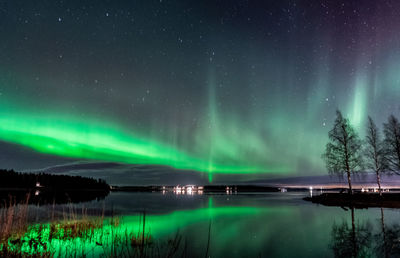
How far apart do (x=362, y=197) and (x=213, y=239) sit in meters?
33.0

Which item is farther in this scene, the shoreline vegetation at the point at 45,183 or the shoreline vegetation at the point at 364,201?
the shoreline vegetation at the point at 45,183

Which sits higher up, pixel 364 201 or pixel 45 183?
pixel 364 201

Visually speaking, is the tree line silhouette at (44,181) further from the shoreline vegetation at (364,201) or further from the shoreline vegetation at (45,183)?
the shoreline vegetation at (364,201)

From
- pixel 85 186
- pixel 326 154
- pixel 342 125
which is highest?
pixel 342 125

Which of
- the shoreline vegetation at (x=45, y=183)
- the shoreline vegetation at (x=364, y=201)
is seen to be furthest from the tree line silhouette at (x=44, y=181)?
the shoreline vegetation at (x=364, y=201)

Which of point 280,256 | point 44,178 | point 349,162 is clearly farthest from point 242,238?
point 44,178

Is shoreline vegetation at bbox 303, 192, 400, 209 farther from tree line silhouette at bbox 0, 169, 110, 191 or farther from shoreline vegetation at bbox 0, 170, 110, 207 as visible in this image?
tree line silhouette at bbox 0, 169, 110, 191

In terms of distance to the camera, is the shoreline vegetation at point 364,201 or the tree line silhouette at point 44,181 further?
the tree line silhouette at point 44,181

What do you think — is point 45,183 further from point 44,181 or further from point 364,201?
point 364,201

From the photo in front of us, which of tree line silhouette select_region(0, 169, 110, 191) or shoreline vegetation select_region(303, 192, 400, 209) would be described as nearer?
shoreline vegetation select_region(303, 192, 400, 209)

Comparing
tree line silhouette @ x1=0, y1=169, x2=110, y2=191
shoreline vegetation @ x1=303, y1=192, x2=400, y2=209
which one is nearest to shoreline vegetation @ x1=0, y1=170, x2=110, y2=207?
tree line silhouette @ x1=0, y1=169, x2=110, y2=191

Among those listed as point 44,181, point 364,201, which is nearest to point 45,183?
point 44,181

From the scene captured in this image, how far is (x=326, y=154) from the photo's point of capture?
4906cm

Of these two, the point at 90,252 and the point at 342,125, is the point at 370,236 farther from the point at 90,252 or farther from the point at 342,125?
the point at 342,125
